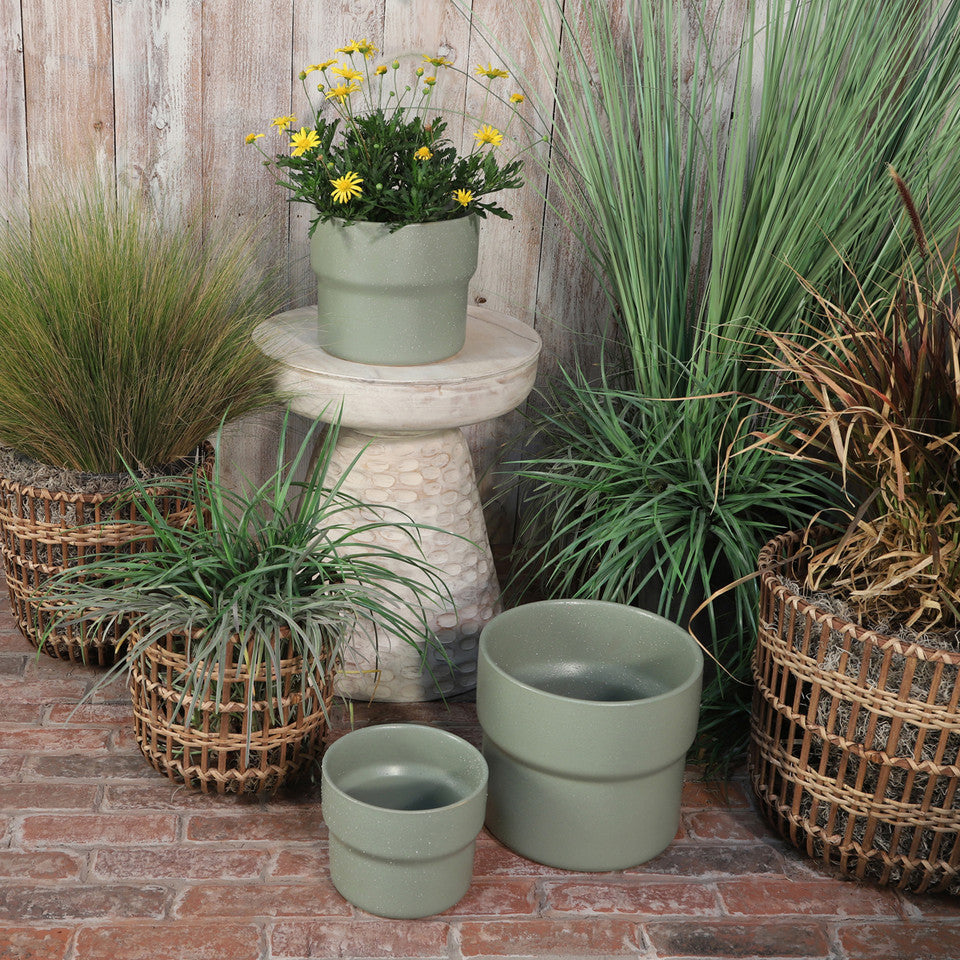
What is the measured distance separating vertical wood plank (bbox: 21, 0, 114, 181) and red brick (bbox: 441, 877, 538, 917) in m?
1.34

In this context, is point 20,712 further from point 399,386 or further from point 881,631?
point 881,631

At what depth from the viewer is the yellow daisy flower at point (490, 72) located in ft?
5.66

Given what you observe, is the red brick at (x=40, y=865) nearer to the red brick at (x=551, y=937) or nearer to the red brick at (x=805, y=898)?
the red brick at (x=551, y=937)

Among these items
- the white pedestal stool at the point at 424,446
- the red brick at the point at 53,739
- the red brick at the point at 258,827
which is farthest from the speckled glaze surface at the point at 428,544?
the red brick at the point at 53,739

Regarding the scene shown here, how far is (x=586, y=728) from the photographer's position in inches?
55.1

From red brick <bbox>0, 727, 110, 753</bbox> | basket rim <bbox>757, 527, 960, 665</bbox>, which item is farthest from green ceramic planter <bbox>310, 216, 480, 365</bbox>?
red brick <bbox>0, 727, 110, 753</bbox>

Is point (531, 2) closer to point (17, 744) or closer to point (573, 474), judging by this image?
point (573, 474)

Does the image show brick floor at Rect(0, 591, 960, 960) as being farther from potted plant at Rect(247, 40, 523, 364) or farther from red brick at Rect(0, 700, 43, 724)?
potted plant at Rect(247, 40, 523, 364)

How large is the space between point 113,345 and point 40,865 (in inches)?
28.4

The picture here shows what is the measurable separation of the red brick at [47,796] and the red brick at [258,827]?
0.51 ft

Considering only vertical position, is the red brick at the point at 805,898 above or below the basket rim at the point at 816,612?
below

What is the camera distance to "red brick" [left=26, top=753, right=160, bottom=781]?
1620mm

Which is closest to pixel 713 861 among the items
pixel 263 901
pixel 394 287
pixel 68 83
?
pixel 263 901

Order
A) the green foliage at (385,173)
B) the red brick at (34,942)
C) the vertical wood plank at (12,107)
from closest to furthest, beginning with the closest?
the red brick at (34,942), the green foliage at (385,173), the vertical wood plank at (12,107)
